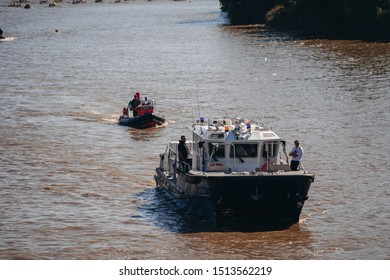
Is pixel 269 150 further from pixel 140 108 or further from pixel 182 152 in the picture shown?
pixel 140 108

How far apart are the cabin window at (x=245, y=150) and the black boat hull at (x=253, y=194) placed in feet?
4.47

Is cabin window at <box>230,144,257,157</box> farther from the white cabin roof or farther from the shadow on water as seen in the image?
the shadow on water

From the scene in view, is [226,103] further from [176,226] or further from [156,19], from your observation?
[156,19]

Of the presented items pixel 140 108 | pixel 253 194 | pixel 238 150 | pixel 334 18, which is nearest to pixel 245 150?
pixel 238 150

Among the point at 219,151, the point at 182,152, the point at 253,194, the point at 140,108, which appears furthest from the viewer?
the point at 140,108

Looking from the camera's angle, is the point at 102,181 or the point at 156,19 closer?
the point at 102,181

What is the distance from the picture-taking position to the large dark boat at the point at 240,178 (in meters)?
27.9

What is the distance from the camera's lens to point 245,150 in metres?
29.0

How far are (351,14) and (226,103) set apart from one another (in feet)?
141

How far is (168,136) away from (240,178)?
57.7ft

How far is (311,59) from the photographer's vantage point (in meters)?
76.2

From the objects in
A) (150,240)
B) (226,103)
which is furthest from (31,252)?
(226,103)

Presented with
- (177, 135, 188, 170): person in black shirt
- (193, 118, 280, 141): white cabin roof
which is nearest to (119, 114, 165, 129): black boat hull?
(177, 135, 188, 170): person in black shirt

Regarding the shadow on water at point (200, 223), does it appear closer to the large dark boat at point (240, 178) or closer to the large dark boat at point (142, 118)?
the large dark boat at point (240, 178)
